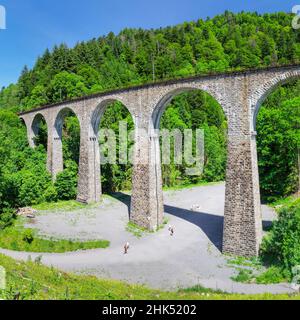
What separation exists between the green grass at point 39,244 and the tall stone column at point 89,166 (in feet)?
29.7

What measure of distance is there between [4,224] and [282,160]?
23.0m

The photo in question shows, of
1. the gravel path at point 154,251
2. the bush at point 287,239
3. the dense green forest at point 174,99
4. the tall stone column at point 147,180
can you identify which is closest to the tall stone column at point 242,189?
the bush at point 287,239

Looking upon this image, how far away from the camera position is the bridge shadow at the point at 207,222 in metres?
19.0

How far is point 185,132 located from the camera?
4459cm

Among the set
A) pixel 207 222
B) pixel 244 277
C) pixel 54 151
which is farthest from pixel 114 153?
pixel 244 277

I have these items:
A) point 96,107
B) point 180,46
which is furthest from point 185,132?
point 180,46

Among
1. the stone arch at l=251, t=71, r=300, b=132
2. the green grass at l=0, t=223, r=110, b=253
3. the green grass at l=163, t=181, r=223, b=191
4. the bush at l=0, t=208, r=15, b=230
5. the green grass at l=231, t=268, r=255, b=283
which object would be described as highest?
the stone arch at l=251, t=71, r=300, b=132

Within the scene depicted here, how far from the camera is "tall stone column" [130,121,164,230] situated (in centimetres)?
2120

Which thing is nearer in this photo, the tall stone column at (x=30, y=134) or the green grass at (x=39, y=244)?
the green grass at (x=39, y=244)

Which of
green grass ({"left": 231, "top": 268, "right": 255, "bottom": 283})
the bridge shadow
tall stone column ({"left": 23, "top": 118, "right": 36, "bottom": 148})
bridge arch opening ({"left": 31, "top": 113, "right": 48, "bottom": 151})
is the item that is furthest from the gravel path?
tall stone column ({"left": 23, "top": 118, "right": 36, "bottom": 148})

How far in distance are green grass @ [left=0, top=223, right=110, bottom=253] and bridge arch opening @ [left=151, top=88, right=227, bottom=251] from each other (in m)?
7.18

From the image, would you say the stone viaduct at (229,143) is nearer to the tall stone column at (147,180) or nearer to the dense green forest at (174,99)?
the tall stone column at (147,180)

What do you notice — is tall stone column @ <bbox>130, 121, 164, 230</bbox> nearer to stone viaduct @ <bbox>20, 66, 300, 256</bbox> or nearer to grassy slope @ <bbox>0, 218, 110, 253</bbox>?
stone viaduct @ <bbox>20, 66, 300, 256</bbox>
